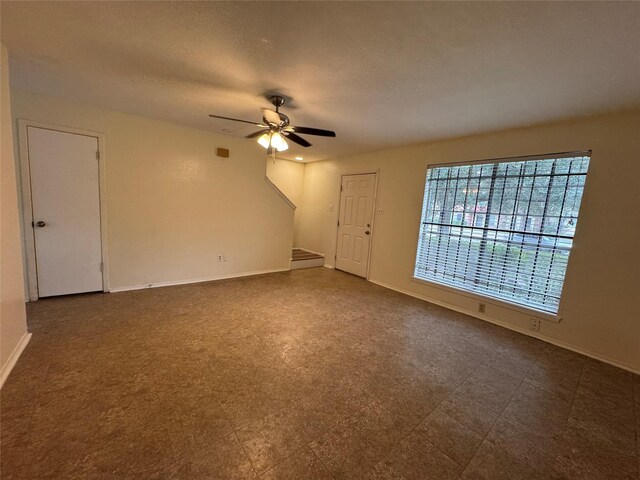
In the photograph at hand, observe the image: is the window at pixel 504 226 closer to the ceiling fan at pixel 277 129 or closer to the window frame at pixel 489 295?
the window frame at pixel 489 295

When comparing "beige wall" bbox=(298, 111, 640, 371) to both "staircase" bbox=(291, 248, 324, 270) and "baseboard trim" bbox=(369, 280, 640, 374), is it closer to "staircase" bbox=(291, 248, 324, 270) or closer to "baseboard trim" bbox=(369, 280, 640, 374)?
"baseboard trim" bbox=(369, 280, 640, 374)

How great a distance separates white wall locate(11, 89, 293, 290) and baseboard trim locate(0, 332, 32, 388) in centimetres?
134

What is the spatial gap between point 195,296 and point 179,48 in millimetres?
2810

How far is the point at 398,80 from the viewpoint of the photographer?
2098mm

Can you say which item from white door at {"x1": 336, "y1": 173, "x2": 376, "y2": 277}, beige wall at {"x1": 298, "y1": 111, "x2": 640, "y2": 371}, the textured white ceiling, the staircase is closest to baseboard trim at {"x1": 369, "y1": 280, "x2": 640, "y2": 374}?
beige wall at {"x1": 298, "y1": 111, "x2": 640, "y2": 371}

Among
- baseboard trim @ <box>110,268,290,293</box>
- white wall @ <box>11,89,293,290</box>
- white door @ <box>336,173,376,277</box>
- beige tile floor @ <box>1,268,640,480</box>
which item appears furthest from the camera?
white door @ <box>336,173,376,277</box>

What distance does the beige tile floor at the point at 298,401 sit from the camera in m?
1.38

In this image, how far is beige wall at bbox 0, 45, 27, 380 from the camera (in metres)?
1.85

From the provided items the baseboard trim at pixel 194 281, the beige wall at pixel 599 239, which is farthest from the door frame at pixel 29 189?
the beige wall at pixel 599 239

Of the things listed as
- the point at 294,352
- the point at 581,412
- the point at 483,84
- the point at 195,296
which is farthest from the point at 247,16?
the point at 581,412

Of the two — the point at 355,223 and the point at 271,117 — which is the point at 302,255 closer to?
the point at 355,223

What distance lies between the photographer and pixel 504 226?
3230mm

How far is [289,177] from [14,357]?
5090 millimetres

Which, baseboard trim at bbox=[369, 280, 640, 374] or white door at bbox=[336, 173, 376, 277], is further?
white door at bbox=[336, 173, 376, 277]
